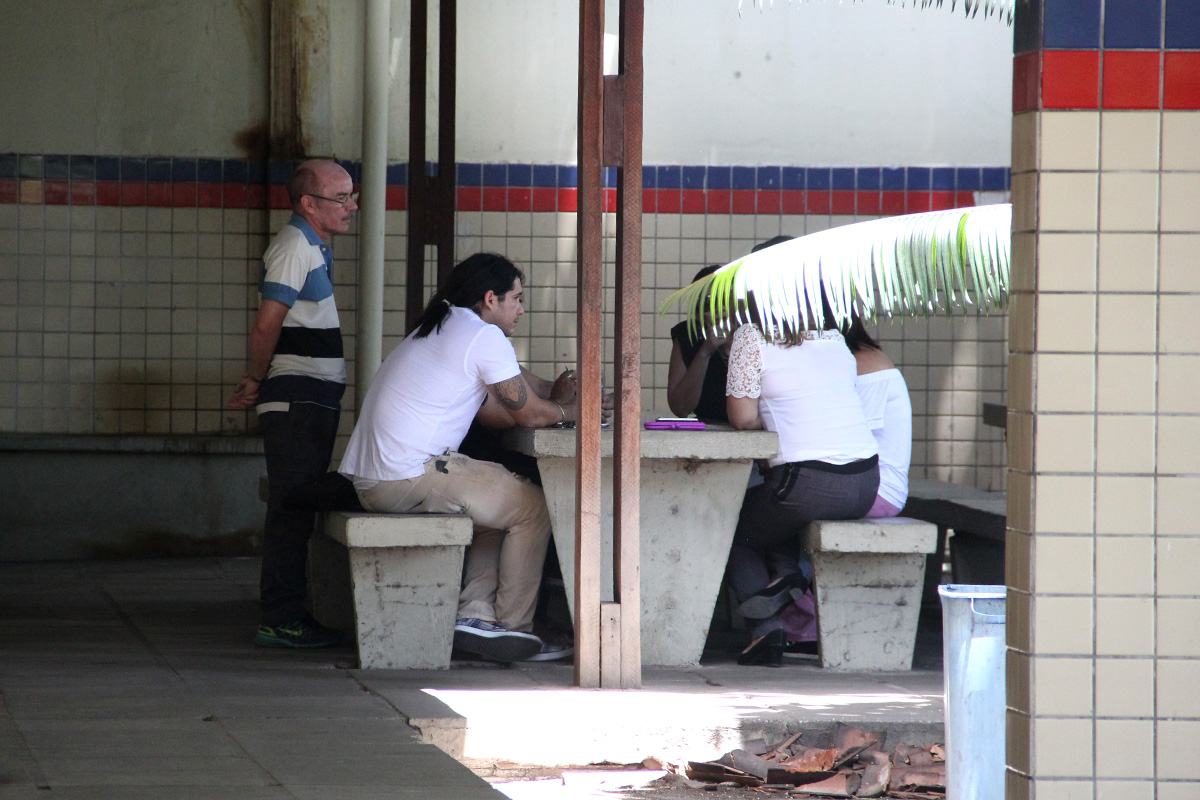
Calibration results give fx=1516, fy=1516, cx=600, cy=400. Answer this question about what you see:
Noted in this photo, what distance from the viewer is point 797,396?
5.41m

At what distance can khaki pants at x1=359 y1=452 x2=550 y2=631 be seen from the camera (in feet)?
17.0

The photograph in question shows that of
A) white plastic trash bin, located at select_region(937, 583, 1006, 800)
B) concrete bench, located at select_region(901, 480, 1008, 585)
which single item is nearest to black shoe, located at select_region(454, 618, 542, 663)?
concrete bench, located at select_region(901, 480, 1008, 585)

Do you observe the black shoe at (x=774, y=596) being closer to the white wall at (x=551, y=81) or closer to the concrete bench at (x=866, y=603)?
the concrete bench at (x=866, y=603)

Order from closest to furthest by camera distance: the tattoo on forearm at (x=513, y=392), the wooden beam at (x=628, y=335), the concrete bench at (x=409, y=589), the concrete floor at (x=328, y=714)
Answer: the concrete floor at (x=328, y=714)
the wooden beam at (x=628, y=335)
the concrete bench at (x=409, y=589)
the tattoo on forearm at (x=513, y=392)

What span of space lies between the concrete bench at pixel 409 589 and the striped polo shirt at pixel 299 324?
629 millimetres

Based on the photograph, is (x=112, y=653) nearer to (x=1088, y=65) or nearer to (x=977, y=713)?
(x=977, y=713)

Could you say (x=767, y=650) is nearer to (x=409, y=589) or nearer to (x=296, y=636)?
(x=409, y=589)

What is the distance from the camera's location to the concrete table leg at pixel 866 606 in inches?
209

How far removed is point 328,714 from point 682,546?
1523 millimetres

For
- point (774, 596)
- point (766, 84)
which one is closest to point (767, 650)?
point (774, 596)

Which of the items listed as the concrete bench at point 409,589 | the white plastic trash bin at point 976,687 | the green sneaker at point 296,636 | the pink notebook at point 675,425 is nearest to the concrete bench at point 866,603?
the pink notebook at point 675,425

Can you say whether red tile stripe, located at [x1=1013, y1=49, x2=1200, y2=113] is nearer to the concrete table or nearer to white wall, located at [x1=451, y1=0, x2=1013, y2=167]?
the concrete table

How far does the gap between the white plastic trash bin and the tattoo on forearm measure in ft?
6.92

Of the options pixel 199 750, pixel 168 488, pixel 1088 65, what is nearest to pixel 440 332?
pixel 199 750
